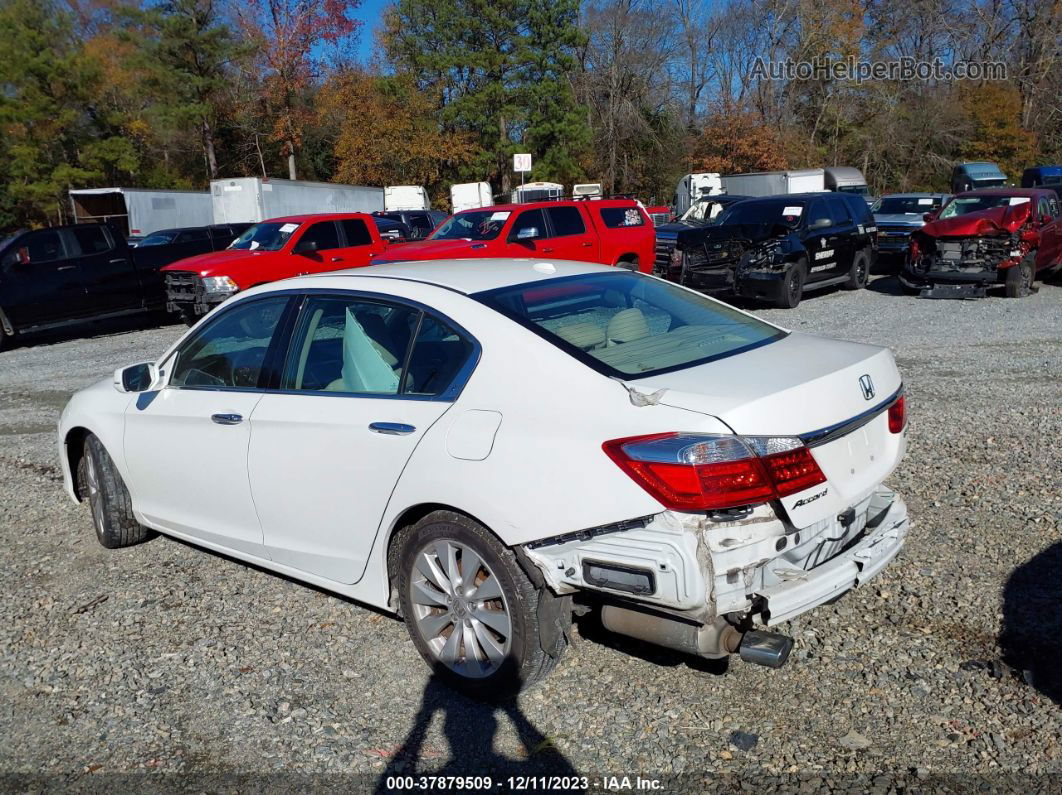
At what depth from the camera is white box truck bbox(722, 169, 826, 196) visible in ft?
111

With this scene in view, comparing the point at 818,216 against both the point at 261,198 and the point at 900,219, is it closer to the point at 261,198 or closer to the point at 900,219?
the point at 900,219

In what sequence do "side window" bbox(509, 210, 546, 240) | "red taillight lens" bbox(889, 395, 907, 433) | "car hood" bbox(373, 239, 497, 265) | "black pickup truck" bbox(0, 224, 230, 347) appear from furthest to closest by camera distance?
"side window" bbox(509, 210, 546, 240), "black pickup truck" bbox(0, 224, 230, 347), "car hood" bbox(373, 239, 497, 265), "red taillight lens" bbox(889, 395, 907, 433)

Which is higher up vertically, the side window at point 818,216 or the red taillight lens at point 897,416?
the side window at point 818,216

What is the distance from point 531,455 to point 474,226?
43.0ft

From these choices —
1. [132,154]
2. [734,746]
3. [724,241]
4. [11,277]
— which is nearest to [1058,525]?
[734,746]

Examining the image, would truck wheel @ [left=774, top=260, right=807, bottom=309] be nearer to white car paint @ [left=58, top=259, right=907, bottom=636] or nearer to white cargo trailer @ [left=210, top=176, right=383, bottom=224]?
white car paint @ [left=58, top=259, right=907, bottom=636]

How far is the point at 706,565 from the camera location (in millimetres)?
2967

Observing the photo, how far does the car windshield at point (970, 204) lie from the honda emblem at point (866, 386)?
47.2 ft

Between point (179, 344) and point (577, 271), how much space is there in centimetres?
215

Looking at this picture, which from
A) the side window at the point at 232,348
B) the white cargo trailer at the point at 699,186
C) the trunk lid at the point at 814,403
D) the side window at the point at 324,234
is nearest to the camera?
the trunk lid at the point at 814,403

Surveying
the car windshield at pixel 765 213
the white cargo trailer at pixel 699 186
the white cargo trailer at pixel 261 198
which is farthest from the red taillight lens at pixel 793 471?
the white cargo trailer at pixel 699 186

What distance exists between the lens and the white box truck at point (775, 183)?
3372cm

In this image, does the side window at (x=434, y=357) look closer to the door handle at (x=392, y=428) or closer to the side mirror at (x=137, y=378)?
the door handle at (x=392, y=428)

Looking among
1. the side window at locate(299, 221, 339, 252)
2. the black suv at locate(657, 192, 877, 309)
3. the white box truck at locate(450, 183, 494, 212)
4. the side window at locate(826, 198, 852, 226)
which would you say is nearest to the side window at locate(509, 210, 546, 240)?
the black suv at locate(657, 192, 877, 309)
